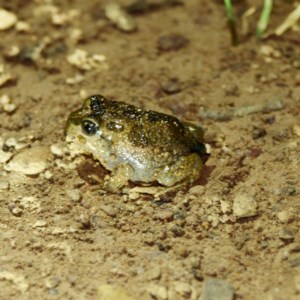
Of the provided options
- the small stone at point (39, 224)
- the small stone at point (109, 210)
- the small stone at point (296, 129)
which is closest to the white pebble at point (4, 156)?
the small stone at point (39, 224)

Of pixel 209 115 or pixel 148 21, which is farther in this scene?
pixel 148 21

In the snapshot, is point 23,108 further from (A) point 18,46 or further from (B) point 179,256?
(B) point 179,256

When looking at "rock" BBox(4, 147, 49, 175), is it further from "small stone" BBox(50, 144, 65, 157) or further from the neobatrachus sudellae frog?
the neobatrachus sudellae frog

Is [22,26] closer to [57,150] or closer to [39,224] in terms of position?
[57,150]

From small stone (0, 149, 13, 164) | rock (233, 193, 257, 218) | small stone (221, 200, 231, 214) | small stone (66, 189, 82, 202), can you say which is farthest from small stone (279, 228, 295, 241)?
small stone (0, 149, 13, 164)

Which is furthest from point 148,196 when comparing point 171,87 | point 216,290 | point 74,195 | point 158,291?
point 171,87

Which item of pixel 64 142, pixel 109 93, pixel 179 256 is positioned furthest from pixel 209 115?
pixel 179 256

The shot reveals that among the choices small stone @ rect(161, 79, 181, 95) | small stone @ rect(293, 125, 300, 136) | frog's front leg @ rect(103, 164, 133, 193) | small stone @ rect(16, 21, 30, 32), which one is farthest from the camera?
small stone @ rect(16, 21, 30, 32)
